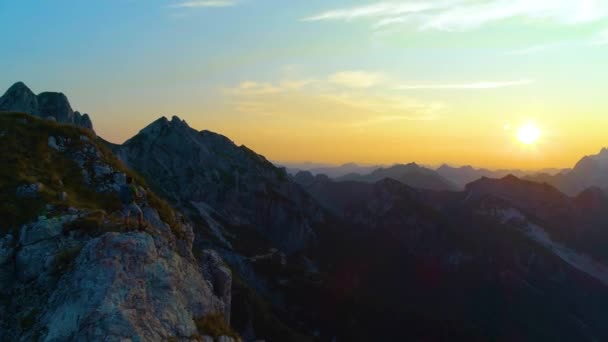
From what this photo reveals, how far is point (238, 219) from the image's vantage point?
18362 centimetres

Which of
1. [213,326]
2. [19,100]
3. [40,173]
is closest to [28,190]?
[40,173]

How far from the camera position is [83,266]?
82.8 feet

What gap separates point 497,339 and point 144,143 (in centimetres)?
15657

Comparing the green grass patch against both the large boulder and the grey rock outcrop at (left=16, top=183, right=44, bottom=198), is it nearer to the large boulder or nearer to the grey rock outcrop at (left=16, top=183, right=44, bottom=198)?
the large boulder

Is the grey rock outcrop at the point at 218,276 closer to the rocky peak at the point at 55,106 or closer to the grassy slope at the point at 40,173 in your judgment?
the grassy slope at the point at 40,173

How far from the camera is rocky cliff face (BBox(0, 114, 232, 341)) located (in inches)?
910

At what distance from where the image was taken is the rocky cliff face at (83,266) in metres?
23.1

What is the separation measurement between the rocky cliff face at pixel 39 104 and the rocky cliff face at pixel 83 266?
11842cm

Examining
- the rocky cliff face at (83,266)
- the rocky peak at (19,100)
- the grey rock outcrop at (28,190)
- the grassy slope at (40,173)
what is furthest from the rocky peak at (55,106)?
the grey rock outcrop at (28,190)

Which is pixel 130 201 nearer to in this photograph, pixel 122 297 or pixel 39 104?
pixel 122 297

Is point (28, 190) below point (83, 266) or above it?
above

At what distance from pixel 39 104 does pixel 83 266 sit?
157 meters

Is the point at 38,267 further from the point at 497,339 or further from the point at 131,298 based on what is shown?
the point at 497,339

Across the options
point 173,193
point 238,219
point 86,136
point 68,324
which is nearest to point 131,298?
point 68,324
